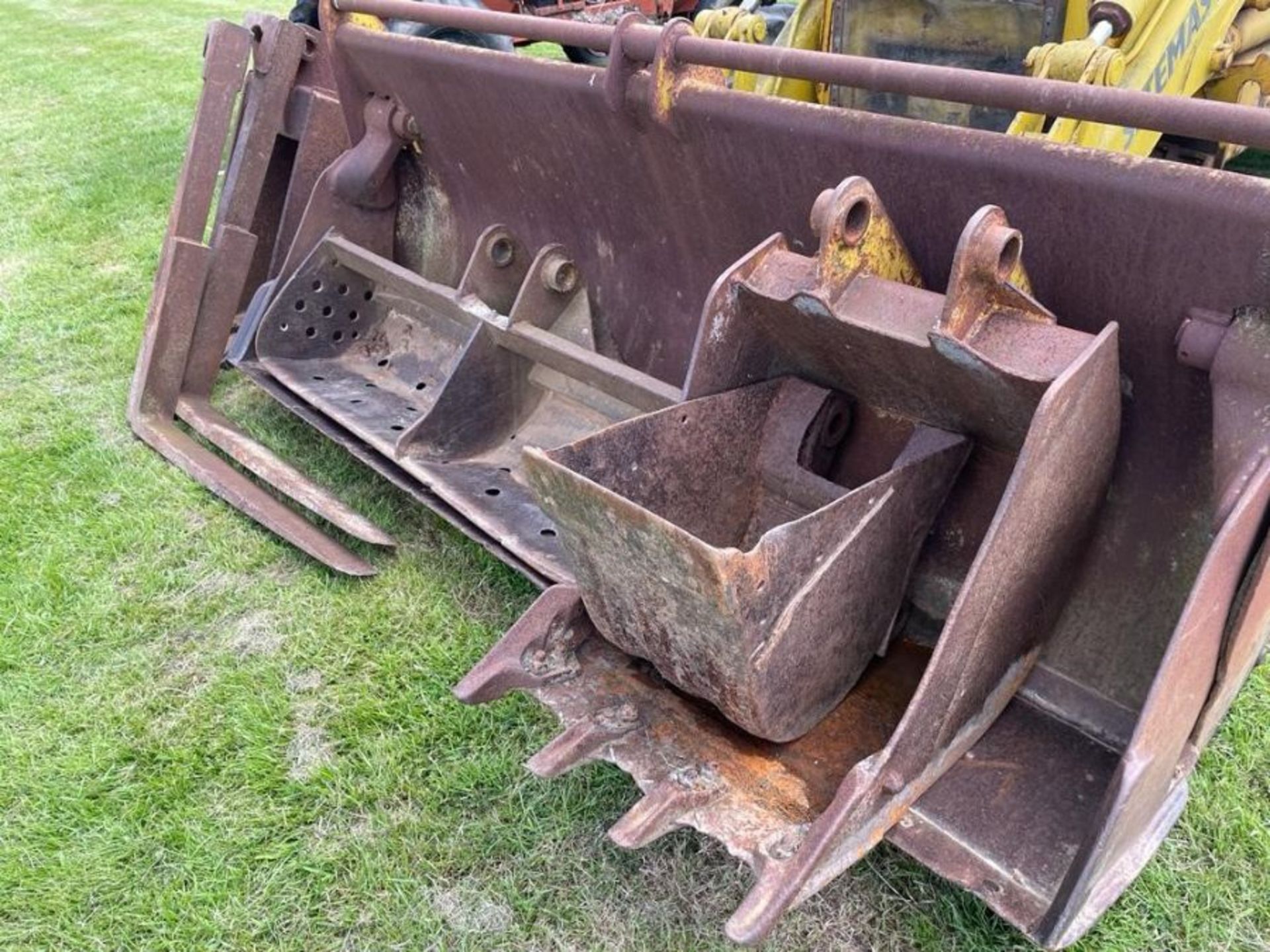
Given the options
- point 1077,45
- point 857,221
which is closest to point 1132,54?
point 1077,45

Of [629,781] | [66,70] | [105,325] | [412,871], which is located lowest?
[66,70]

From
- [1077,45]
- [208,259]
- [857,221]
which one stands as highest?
[1077,45]

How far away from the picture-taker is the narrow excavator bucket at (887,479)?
152 cm

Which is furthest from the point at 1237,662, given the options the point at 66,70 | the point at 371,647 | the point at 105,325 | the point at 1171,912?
the point at 66,70

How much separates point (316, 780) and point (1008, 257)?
1631 mm

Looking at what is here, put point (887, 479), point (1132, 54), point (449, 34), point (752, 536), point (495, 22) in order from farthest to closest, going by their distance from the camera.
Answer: point (449, 34), point (495, 22), point (1132, 54), point (752, 536), point (887, 479)

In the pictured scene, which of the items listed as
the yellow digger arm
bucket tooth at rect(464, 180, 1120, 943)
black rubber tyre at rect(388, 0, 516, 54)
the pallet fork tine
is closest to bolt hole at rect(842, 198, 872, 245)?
bucket tooth at rect(464, 180, 1120, 943)

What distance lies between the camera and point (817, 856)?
A: 1.44 meters

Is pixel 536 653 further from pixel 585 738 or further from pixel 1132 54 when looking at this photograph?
pixel 1132 54

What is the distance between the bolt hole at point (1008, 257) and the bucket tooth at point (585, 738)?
903mm

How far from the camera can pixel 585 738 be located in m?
1.75

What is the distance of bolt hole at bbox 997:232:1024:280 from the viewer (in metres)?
1.55

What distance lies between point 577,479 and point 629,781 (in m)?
0.81

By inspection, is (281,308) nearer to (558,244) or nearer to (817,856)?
(558,244)
